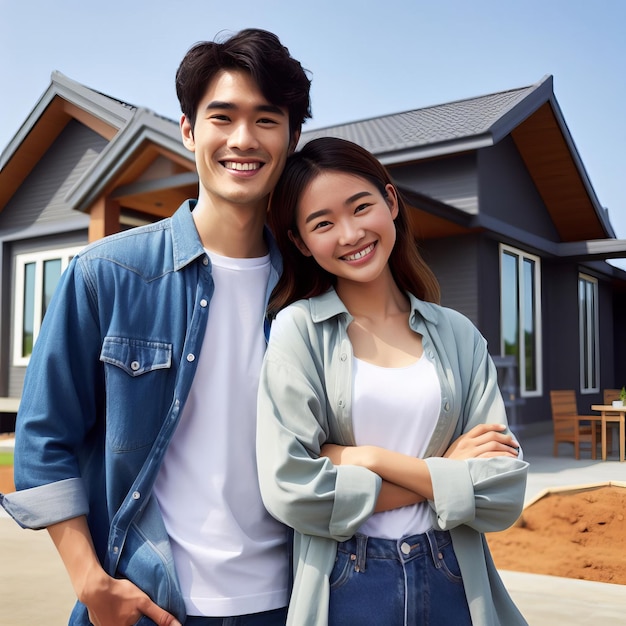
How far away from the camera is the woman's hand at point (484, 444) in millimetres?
1802

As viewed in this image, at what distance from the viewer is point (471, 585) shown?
1748mm

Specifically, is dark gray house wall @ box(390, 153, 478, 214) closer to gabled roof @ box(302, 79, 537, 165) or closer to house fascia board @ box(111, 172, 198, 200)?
gabled roof @ box(302, 79, 537, 165)

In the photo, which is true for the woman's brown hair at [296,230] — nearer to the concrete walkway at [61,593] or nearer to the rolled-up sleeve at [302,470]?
the rolled-up sleeve at [302,470]

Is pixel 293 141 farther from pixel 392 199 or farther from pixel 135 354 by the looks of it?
pixel 135 354

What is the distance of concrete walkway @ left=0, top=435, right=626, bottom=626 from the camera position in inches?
171

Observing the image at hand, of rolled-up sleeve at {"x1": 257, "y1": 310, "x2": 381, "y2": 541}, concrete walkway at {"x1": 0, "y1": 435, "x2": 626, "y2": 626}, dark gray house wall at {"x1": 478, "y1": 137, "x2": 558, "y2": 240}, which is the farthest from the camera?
dark gray house wall at {"x1": 478, "y1": 137, "x2": 558, "y2": 240}

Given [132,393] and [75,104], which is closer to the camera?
[132,393]

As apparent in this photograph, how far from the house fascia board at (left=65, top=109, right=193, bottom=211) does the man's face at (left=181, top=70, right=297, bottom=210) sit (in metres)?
6.88

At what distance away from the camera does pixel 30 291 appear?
1569 centimetres

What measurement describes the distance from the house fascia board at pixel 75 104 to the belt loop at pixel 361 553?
1165 cm

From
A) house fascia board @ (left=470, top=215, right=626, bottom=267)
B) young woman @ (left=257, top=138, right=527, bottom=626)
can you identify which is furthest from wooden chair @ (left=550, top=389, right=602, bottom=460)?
young woman @ (left=257, top=138, right=527, bottom=626)

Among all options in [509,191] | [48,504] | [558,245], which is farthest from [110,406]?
[558,245]

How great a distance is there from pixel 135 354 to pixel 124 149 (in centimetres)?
851

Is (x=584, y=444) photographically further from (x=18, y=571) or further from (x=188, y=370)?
(x=188, y=370)
